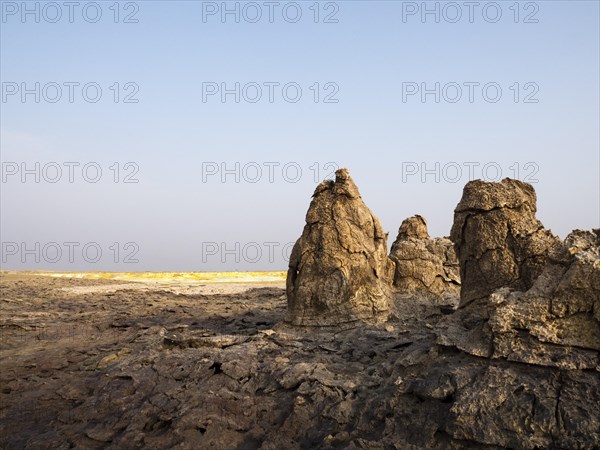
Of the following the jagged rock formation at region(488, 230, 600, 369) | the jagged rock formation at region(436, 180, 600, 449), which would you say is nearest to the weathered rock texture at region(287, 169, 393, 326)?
the jagged rock formation at region(436, 180, 600, 449)

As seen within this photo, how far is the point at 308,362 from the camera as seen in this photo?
8039 millimetres

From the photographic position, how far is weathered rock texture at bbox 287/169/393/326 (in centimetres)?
1110

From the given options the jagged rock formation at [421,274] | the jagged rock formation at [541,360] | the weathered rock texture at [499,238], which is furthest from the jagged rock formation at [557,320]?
the jagged rock formation at [421,274]

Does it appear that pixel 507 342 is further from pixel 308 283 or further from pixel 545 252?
pixel 308 283

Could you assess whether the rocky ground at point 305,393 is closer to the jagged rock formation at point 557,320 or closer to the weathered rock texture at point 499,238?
the jagged rock formation at point 557,320

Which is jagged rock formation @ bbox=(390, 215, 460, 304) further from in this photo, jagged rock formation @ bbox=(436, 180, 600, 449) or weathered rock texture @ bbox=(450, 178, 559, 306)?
jagged rock formation @ bbox=(436, 180, 600, 449)

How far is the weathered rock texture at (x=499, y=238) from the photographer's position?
870cm

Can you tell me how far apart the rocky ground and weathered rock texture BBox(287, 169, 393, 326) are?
44 centimetres

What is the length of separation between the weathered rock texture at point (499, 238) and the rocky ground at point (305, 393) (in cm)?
99

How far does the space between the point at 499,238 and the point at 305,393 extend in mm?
4431

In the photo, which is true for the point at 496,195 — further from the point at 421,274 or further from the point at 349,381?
the point at 421,274

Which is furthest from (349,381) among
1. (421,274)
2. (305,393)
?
(421,274)

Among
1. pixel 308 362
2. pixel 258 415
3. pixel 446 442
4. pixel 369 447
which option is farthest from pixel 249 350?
pixel 446 442

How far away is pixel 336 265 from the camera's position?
11297 mm
